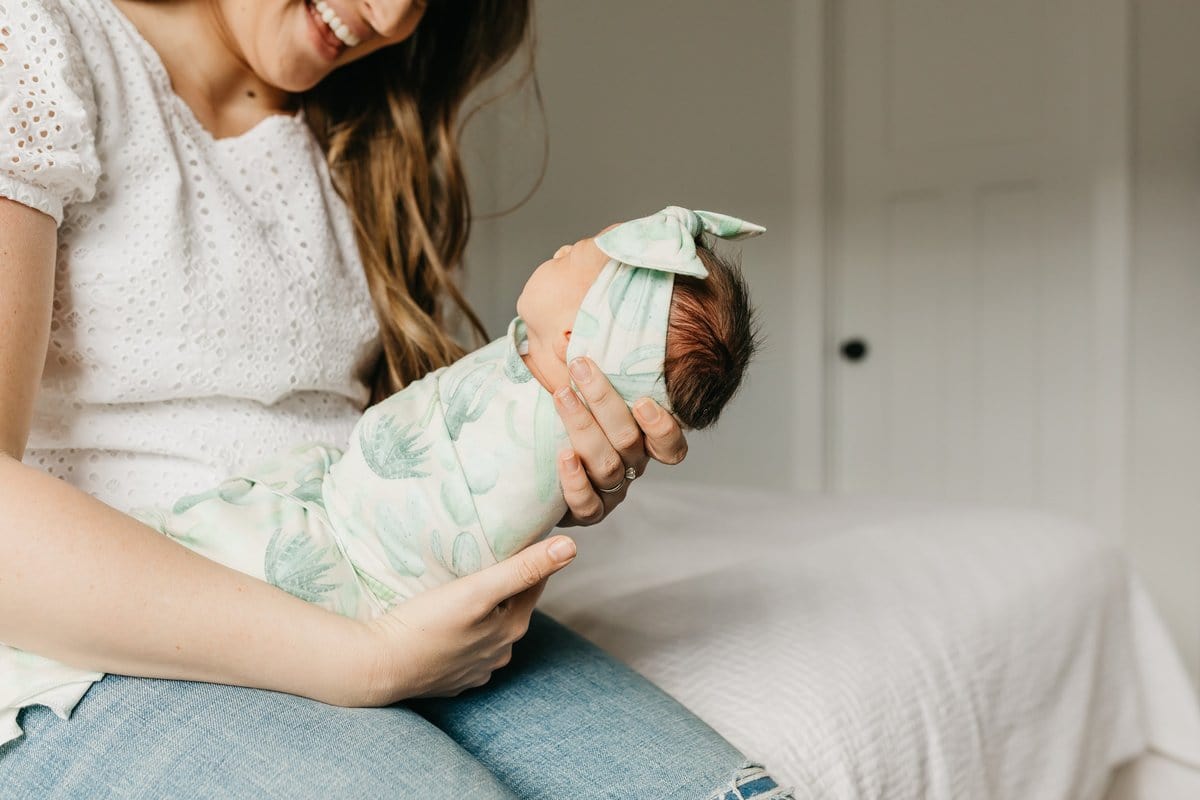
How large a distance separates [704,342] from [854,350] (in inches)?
106

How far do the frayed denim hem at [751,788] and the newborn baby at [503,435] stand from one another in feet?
Result: 0.75

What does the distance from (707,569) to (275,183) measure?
715 mm

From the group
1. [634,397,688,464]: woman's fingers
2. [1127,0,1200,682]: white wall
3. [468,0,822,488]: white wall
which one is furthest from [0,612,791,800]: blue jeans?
[468,0,822,488]: white wall

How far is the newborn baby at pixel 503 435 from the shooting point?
749 millimetres

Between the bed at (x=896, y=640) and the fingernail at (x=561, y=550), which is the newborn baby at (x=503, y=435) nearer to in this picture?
the fingernail at (x=561, y=550)

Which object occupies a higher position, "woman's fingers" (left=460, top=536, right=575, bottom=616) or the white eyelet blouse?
the white eyelet blouse

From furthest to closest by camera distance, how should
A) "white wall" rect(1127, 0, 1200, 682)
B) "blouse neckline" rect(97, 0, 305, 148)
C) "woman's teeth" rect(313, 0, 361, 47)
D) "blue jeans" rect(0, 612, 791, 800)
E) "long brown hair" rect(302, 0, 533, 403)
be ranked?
1. "white wall" rect(1127, 0, 1200, 682)
2. "long brown hair" rect(302, 0, 533, 403)
3. "woman's teeth" rect(313, 0, 361, 47)
4. "blouse neckline" rect(97, 0, 305, 148)
5. "blue jeans" rect(0, 612, 791, 800)

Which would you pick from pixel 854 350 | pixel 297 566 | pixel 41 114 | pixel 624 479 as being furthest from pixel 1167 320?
pixel 41 114

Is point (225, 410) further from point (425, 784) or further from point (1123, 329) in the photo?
point (1123, 329)

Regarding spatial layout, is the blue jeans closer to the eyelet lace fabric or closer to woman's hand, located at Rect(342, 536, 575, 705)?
woman's hand, located at Rect(342, 536, 575, 705)

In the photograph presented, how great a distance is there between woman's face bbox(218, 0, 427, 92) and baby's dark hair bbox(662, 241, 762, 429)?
494 mm

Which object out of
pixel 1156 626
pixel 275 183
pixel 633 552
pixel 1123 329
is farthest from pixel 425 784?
pixel 1123 329

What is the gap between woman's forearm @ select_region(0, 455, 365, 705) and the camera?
25.5 inches

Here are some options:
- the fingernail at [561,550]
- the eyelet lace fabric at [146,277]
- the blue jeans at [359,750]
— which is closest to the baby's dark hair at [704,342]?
the fingernail at [561,550]
